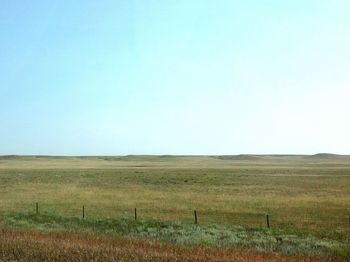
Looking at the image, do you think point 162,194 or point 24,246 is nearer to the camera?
point 24,246

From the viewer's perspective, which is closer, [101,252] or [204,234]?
[101,252]

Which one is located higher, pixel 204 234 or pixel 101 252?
pixel 101 252

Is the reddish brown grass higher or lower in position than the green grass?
higher

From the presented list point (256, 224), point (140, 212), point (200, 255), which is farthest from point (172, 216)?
point (200, 255)

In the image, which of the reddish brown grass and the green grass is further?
the green grass

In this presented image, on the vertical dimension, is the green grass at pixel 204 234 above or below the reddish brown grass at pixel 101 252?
below

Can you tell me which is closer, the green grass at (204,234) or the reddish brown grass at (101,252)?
the reddish brown grass at (101,252)

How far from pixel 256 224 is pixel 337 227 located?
172 inches

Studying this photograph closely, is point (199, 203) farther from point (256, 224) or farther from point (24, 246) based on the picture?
point (24, 246)

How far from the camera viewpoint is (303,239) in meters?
22.2

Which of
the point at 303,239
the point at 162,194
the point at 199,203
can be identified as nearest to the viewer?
the point at 303,239

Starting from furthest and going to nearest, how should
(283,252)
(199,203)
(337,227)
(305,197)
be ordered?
1. (305,197)
2. (199,203)
3. (337,227)
4. (283,252)

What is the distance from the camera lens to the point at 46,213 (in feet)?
106

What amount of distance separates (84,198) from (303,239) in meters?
26.8
